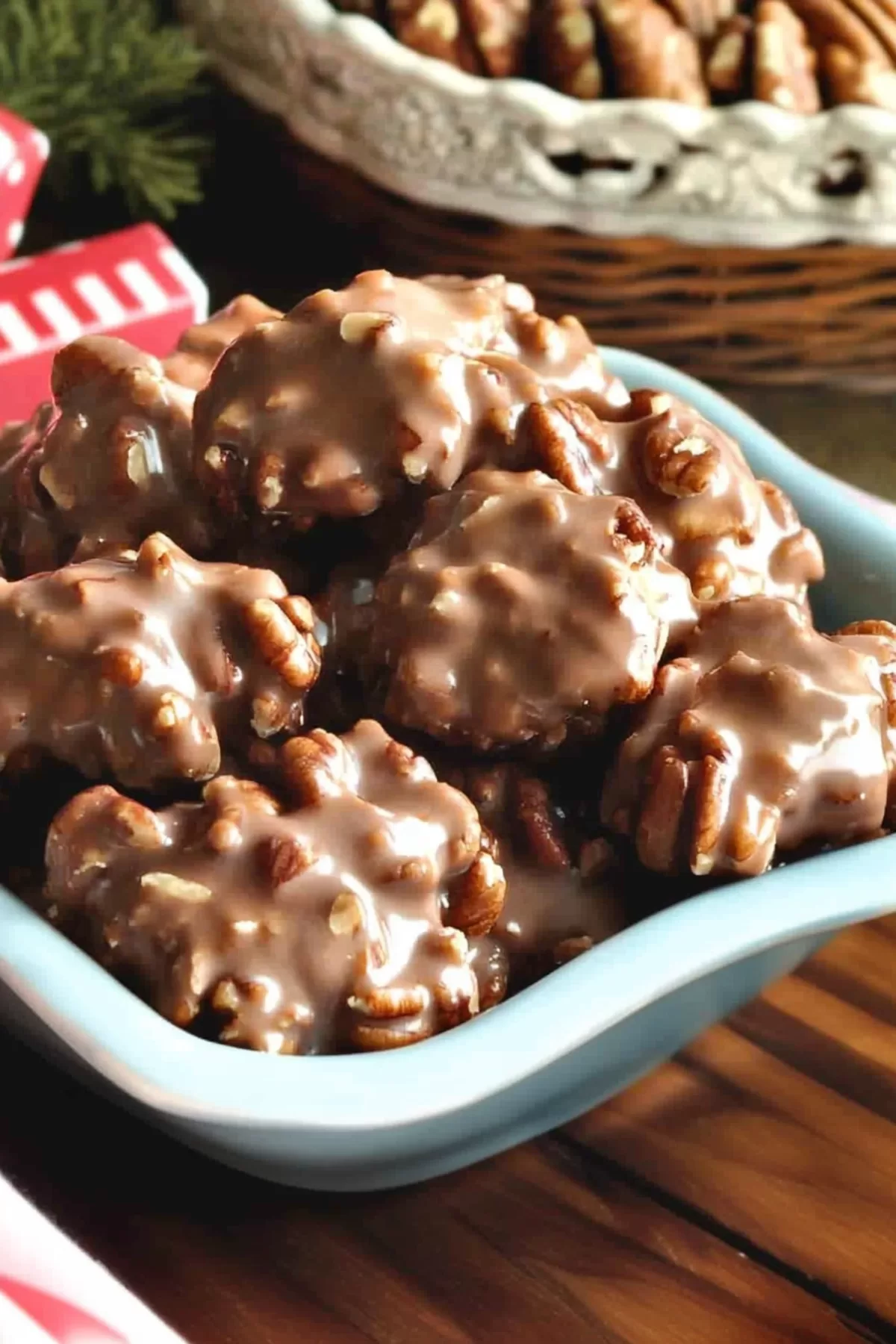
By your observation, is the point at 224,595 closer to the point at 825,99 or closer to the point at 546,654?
the point at 546,654

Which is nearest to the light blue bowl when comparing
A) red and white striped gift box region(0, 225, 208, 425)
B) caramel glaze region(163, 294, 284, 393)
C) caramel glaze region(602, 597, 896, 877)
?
caramel glaze region(602, 597, 896, 877)

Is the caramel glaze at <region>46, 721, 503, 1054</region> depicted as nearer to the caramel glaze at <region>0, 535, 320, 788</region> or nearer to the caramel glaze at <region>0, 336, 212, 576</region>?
the caramel glaze at <region>0, 535, 320, 788</region>

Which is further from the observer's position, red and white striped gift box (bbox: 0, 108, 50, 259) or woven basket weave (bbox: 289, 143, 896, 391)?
woven basket weave (bbox: 289, 143, 896, 391)

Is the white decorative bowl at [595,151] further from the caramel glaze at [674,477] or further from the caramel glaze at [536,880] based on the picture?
Answer: the caramel glaze at [536,880]

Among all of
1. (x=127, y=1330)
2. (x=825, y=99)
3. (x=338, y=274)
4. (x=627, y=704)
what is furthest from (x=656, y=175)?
(x=127, y=1330)

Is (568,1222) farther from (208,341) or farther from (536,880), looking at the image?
(208,341)

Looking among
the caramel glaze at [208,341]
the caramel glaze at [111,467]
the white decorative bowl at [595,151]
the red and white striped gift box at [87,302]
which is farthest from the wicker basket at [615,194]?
the caramel glaze at [111,467]


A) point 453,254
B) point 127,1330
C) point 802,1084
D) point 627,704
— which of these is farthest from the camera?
point 453,254

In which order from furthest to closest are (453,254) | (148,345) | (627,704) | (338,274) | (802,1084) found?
(338,274) < (453,254) < (148,345) < (802,1084) < (627,704)
